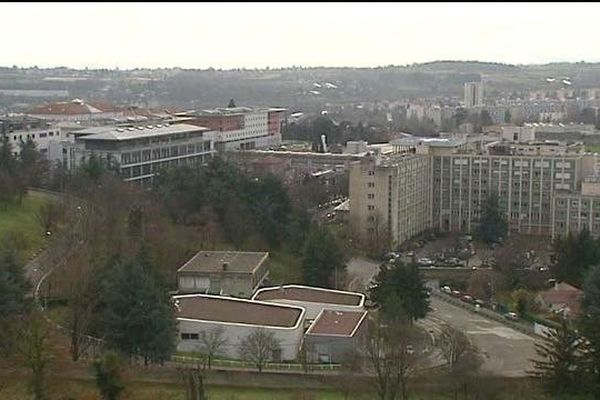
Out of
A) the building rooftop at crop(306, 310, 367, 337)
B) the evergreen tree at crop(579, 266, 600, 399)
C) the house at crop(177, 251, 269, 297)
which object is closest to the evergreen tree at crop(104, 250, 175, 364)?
the building rooftop at crop(306, 310, 367, 337)

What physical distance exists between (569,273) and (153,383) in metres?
7.50

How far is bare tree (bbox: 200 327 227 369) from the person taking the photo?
1032 centimetres

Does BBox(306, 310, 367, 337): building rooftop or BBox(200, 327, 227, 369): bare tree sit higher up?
BBox(306, 310, 367, 337): building rooftop

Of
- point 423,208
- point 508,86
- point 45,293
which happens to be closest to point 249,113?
point 423,208

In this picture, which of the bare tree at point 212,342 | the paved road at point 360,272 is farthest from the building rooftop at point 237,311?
the paved road at point 360,272

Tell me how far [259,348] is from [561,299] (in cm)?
524

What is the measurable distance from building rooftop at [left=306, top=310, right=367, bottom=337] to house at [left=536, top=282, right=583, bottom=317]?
10.1ft

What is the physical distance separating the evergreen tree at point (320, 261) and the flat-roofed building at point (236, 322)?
2.14 meters

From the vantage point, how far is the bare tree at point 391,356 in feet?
28.8

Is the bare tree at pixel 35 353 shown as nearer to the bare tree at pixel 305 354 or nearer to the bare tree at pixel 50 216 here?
the bare tree at pixel 305 354

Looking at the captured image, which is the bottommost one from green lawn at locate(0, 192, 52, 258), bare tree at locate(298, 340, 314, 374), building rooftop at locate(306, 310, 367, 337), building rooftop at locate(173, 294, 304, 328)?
bare tree at locate(298, 340, 314, 374)

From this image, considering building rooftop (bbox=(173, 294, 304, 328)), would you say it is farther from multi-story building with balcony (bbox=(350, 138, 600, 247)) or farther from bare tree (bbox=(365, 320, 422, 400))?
multi-story building with balcony (bbox=(350, 138, 600, 247))

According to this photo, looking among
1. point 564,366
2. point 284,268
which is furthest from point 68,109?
point 564,366

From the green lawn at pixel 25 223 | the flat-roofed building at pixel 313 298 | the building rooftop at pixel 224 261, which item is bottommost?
the flat-roofed building at pixel 313 298
